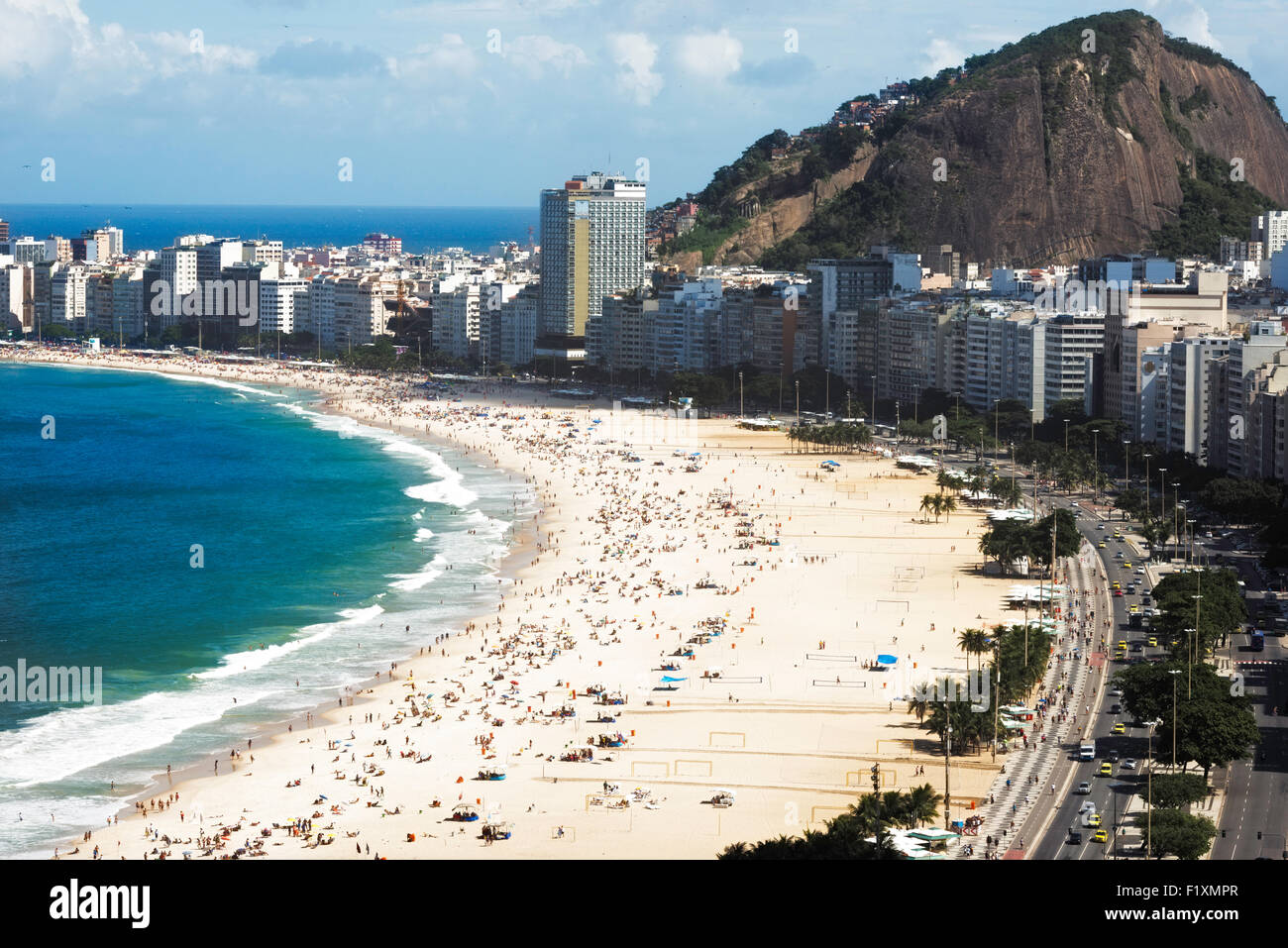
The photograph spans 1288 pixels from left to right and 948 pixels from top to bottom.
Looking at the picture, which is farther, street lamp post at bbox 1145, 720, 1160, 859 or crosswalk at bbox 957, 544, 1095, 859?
crosswalk at bbox 957, 544, 1095, 859

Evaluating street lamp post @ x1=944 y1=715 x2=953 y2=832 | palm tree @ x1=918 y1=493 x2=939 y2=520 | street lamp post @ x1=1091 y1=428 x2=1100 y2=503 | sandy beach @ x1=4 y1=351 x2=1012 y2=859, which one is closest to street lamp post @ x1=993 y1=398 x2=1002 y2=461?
street lamp post @ x1=1091 y1=428 x2=1100 y2=503

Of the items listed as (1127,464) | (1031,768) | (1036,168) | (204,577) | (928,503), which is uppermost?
(1036,168)

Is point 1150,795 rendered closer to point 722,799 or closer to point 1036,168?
point 722,799

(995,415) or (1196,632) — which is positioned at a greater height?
(995,415)

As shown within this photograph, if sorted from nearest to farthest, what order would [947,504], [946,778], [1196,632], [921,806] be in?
[921,806], [946,778], [1196,632], [947,504]

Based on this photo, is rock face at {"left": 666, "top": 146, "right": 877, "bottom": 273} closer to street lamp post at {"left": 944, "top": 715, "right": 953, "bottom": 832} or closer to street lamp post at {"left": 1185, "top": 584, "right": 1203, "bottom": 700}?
street lamp post at {"left": 1185, "top": 584, "right": 1203, "bottom": 700}

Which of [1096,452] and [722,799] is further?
[1096,452]

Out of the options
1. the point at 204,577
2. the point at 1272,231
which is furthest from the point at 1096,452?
the point at 1272,231
